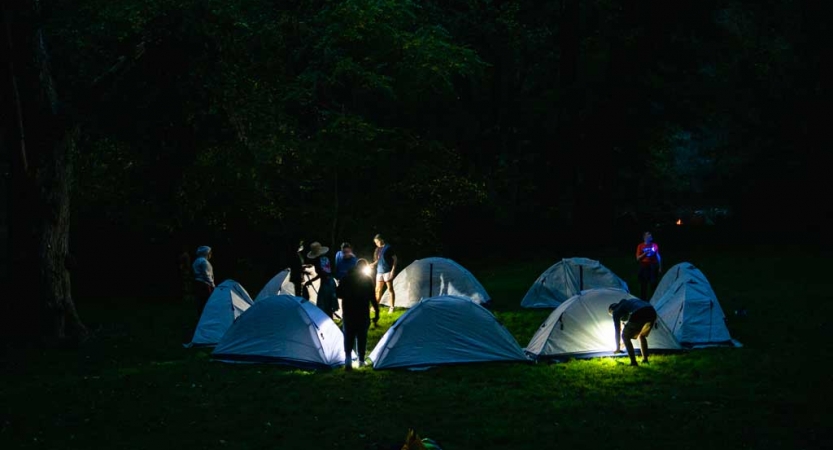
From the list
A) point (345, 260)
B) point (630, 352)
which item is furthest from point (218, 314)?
point (630, 352)

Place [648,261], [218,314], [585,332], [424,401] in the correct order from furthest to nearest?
[648,261], [218,314], [585,332], [424,401]

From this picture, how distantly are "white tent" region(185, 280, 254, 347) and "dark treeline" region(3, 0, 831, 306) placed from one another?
427 cm

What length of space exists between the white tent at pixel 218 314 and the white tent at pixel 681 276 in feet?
27.9

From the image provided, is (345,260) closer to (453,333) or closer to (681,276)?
(453,333)

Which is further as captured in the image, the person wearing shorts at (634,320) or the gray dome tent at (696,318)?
the gray dome tent at (696,318)

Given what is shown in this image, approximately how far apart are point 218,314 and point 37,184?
4248 mm

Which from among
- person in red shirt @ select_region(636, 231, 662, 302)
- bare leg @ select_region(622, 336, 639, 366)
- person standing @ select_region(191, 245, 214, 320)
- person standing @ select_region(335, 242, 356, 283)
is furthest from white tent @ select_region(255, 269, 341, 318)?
bare leg @ select_region(622, 336, 639, 366)

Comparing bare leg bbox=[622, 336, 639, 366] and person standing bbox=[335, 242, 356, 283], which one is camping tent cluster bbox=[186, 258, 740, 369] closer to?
bare leg bbox=[622, 336, 639, 366]

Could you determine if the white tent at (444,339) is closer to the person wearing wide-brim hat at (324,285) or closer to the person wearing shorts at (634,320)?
the person wearing shorts at (634,320)

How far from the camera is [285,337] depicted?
46.0 feet

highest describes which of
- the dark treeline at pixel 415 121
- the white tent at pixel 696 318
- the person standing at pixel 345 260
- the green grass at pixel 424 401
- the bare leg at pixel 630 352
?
the dark treeline at pixel 415 121

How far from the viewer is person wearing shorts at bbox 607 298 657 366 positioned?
43.2 feet

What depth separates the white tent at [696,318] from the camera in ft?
49.6

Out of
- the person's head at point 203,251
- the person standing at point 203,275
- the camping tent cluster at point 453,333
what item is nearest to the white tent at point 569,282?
the camping tent cluster at point 453,333
